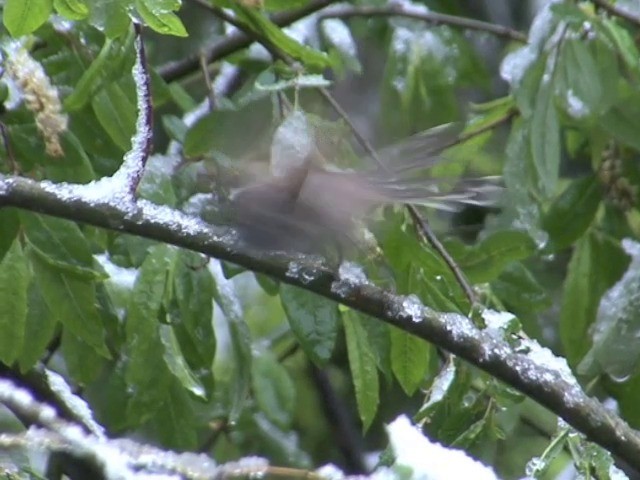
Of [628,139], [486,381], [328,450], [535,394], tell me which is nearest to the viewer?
[535,394]

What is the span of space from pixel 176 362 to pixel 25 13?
0.43m

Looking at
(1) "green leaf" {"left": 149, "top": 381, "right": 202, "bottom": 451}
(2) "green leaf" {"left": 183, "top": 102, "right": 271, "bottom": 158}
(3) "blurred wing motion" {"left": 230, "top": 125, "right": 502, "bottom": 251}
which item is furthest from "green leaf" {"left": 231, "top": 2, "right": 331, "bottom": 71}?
(1) "green leaf" {"left": 149, "top": 381, "right": 202, "bottom": 451}

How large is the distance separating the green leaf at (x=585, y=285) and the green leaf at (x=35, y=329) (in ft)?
2.36

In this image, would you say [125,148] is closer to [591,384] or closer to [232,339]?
[232,339]

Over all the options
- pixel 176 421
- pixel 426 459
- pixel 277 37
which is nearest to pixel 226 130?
pixel 277 37

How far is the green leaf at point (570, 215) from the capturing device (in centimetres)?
165

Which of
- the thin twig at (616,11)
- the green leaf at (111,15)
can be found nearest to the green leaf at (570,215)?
the thin twig at (616,11)

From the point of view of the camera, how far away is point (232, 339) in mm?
1417

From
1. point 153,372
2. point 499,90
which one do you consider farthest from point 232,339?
point 499,90

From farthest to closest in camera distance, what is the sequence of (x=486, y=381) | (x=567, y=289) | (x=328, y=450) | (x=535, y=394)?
(x=328, y=450) < (x=567, y=289) < (x=486, y=381) < (x=535, y=394)

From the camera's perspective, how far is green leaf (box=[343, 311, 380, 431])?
4.23 feet

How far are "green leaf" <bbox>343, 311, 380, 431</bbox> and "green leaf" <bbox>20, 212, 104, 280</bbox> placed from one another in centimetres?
28

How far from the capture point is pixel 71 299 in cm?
121

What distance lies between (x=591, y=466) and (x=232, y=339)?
0.51m
